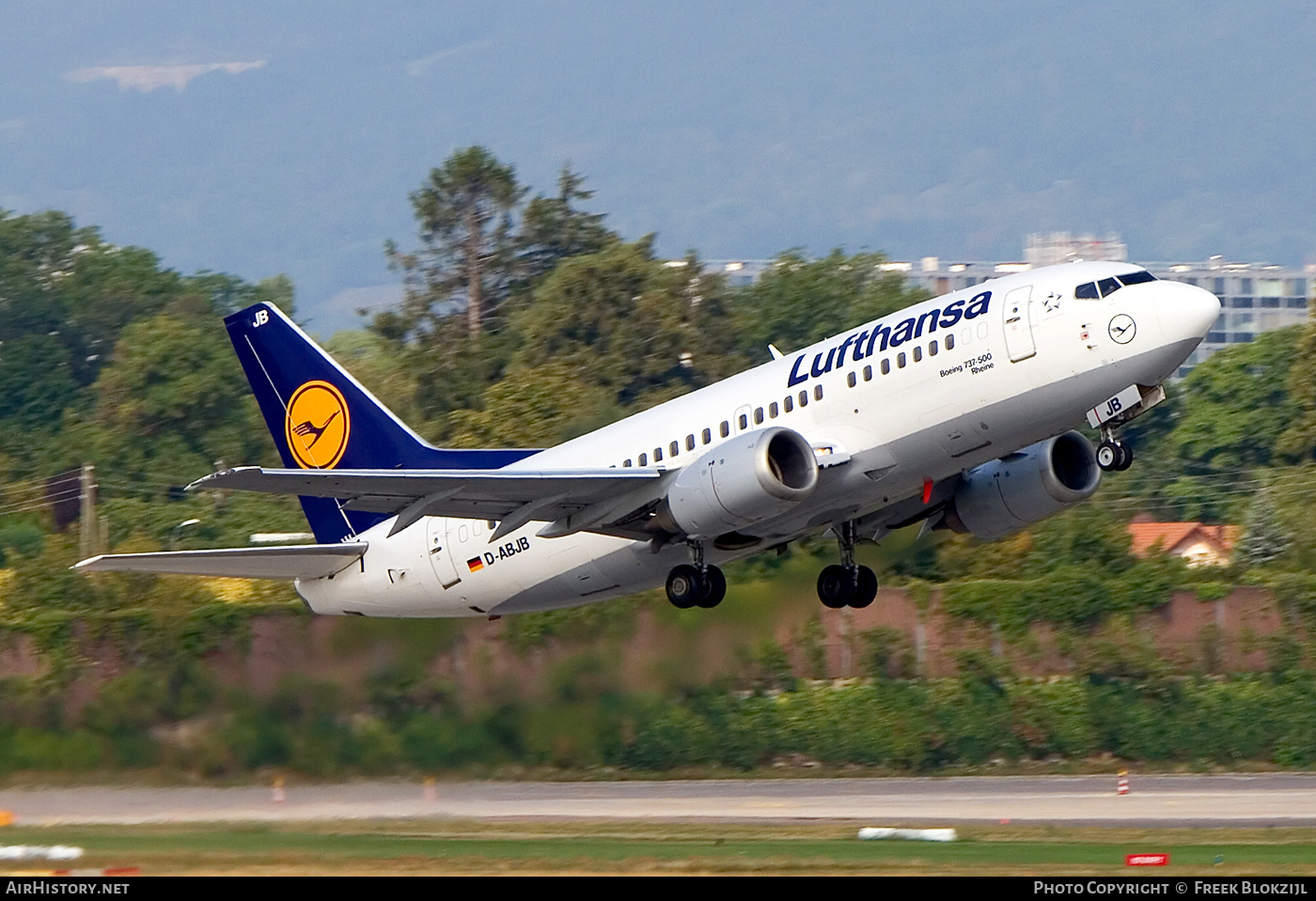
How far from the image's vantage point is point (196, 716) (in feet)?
106

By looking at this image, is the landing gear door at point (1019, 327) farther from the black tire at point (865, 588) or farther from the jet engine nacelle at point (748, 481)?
the black tire at point (865, 588)

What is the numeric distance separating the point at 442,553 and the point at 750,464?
6960 mm

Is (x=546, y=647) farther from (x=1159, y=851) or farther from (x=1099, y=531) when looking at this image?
(x=1099, y=531)

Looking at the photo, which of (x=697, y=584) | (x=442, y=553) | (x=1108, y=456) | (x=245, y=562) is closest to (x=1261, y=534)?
(x=1108, y=456)

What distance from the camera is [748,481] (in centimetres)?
2739

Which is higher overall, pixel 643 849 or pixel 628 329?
pixel 628 329

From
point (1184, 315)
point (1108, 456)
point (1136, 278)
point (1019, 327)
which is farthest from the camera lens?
point (1108, 456)

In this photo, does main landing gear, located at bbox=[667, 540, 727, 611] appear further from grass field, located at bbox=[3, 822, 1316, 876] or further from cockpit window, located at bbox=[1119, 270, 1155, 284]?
cockpit window, located at bbox=[1119, 270, 1155, 284]

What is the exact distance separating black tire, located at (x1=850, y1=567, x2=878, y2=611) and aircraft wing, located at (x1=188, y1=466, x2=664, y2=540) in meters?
Answer: 4.28

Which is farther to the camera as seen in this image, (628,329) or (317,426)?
(628,329)

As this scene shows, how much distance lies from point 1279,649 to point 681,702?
56.7 feet

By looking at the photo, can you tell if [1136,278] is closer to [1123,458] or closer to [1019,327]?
[1019,327]
